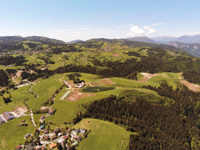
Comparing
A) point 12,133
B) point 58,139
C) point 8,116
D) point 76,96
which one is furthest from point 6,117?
point 76,96

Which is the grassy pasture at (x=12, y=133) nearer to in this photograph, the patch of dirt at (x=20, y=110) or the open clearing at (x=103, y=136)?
the patch of dirt at (x=20, y=110)

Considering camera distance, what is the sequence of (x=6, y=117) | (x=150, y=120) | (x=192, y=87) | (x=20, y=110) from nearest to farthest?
1. (x=150, y=120)
2. (x=6, y=117)
3. (x=20, y=110)
4. (x=192, y=87)

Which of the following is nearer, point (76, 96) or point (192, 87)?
point (76, 96)

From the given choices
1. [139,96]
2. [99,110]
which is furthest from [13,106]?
[139,96]

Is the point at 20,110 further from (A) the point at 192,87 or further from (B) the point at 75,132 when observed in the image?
(A) the point at 192,87

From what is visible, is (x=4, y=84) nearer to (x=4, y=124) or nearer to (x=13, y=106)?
(x=13, y=106)

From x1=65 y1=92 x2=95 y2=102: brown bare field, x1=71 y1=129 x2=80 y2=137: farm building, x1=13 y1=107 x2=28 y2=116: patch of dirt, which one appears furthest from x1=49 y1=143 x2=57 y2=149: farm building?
x1=13 y1=107 x2=28 y2=116: patch of dirt
